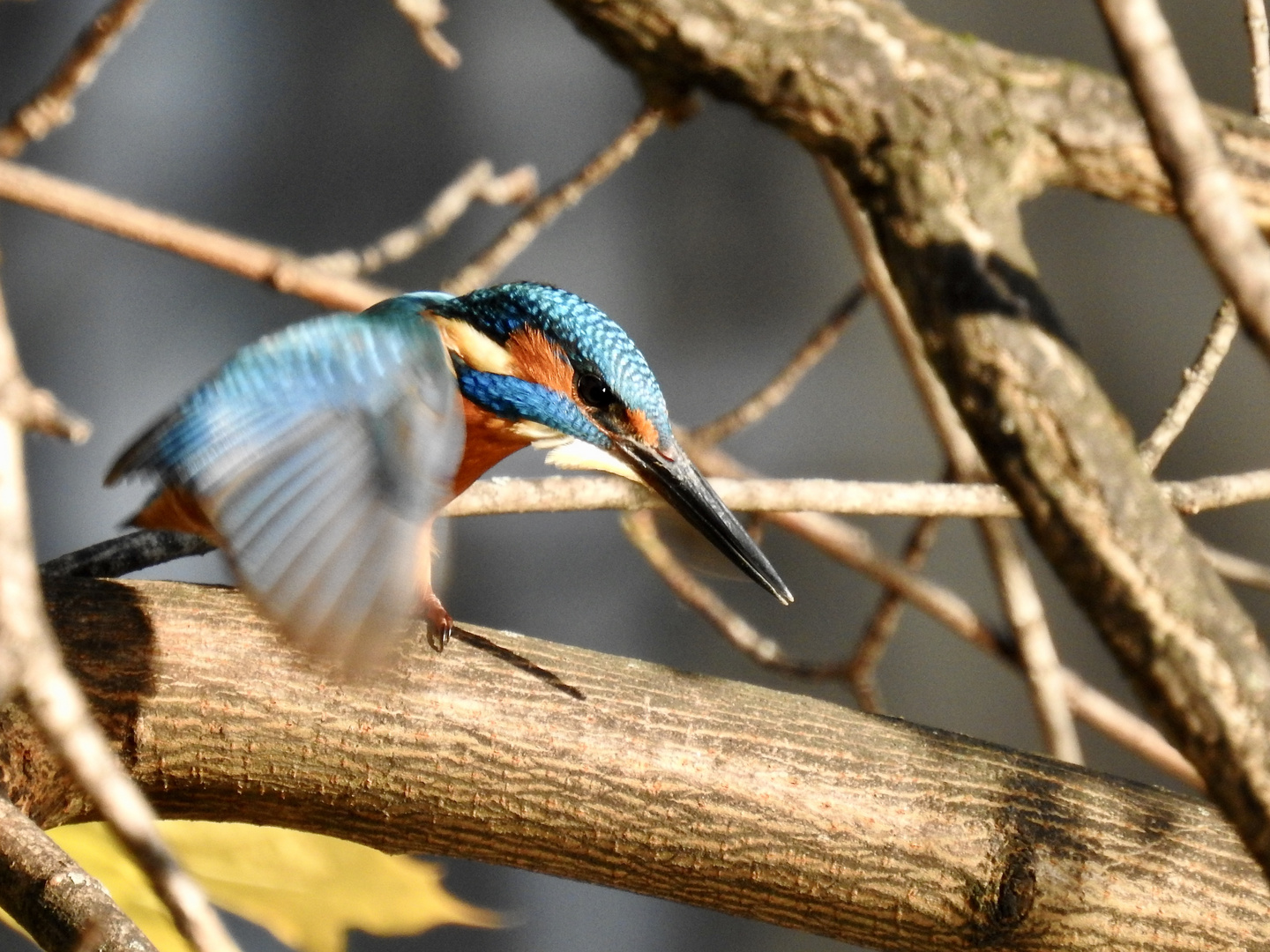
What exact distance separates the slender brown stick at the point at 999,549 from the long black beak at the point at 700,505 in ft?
0.87

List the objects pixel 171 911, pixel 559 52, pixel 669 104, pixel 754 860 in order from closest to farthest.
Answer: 1. pixel 171 911
2. pixel 669 104
3. pixel 754 860
4. pixel 559 52

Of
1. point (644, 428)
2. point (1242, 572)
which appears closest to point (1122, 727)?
point (1242, 572)

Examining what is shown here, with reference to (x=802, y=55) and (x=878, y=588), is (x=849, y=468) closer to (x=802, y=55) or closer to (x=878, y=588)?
(x=878, y=588)

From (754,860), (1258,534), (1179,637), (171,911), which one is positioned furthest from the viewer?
(1258,534)

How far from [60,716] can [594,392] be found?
58 cm

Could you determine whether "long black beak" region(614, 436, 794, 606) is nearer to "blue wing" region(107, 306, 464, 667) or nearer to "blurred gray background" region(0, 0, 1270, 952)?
"blue wing" region(107, 306, 464, 667)

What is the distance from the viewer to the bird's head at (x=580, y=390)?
0.77 m

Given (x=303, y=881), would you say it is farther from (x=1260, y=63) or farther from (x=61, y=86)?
(x=1260, y=63)

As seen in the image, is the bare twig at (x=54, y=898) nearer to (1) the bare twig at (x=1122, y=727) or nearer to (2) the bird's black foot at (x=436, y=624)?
(2) the bird's black foot at (x=436, y=624)

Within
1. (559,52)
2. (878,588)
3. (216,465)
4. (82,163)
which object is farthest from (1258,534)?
(82,163)

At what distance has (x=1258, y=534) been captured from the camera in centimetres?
172

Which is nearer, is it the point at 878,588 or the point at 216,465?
the point at 216,465

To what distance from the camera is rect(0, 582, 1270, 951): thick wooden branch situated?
23.9 inches

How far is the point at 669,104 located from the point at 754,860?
360 millimetres
